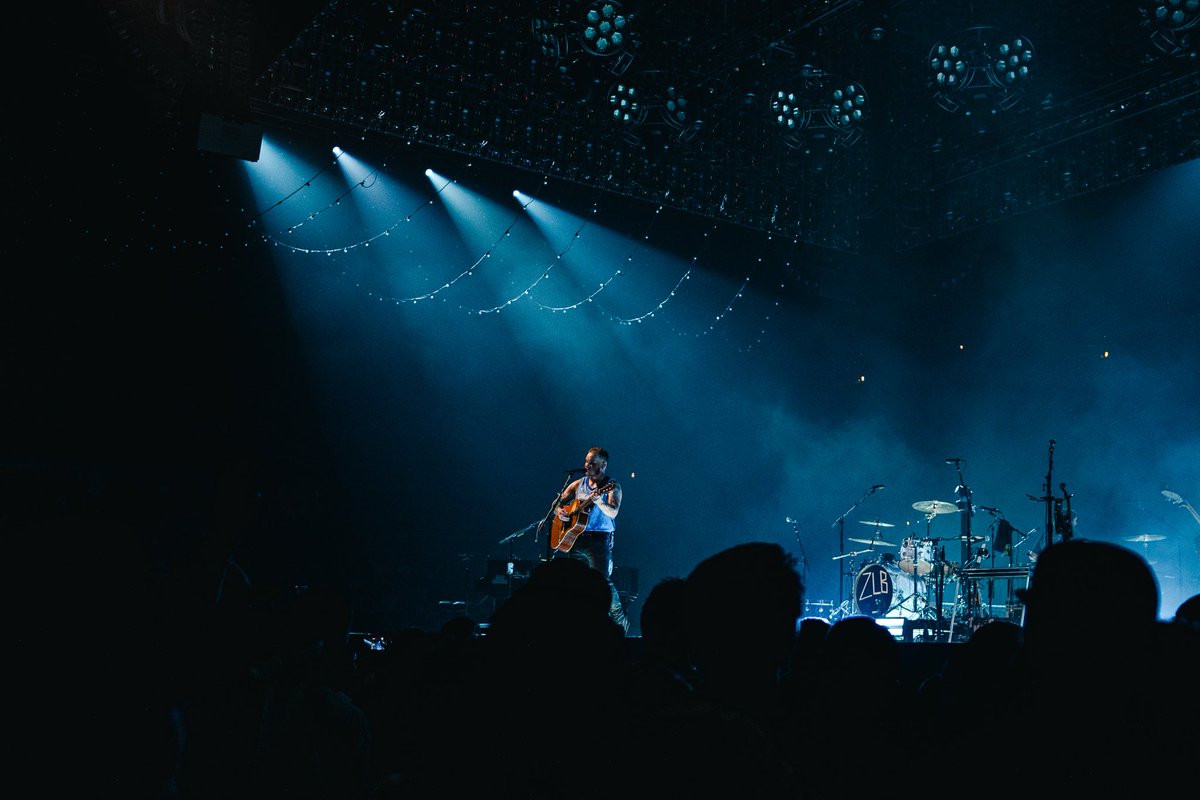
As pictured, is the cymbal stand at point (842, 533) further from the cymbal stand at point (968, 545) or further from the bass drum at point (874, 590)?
the cymbal stand at point (968, 545)

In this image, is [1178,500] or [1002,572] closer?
[1002,572]

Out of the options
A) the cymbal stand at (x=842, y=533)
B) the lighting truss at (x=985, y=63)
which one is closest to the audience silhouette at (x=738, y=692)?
the lighting truss at (x=985, y=63)

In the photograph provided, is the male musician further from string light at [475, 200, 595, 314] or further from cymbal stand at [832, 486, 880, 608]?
string light at [475, 200, 595, 314]

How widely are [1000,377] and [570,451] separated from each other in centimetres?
609

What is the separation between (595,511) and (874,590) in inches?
181

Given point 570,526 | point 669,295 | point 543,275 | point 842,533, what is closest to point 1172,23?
point 842,533

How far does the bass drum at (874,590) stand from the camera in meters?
11.4

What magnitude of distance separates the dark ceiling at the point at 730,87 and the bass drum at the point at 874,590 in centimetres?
436

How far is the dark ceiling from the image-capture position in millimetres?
8594

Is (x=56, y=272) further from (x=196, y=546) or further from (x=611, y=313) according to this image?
(x=196, y=546)

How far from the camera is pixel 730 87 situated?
32.9 feet

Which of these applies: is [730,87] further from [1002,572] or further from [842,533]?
[1002,572]

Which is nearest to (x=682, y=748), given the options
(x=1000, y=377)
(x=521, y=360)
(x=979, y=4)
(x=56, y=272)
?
(x=979, y=4)

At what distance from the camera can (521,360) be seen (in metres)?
13.5
